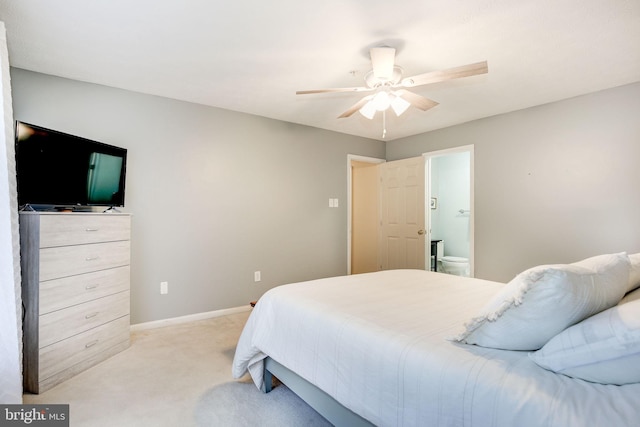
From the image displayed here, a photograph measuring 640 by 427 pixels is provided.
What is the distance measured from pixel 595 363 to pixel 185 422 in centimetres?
187

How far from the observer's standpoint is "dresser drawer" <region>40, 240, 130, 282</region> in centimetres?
214

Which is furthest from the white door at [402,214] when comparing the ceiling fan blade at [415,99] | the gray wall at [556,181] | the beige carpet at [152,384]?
the beige carpet at [152,384]

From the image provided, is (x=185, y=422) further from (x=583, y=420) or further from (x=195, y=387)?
(x=583, y=420)

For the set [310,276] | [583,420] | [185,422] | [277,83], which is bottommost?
[185,422]

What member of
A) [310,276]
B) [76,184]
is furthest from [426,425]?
[310,276]

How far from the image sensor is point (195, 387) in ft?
6.95

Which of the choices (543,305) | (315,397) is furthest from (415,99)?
(315,397)

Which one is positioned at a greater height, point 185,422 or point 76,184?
point 76,184

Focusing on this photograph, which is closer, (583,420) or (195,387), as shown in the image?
(583,420)

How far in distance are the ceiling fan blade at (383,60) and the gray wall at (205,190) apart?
2002mm

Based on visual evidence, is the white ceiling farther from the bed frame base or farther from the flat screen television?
the bed frame base

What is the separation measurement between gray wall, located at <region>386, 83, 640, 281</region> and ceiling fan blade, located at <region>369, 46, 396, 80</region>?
2241 mm

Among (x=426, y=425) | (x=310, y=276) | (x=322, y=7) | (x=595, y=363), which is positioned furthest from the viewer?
(x=310, y=276)

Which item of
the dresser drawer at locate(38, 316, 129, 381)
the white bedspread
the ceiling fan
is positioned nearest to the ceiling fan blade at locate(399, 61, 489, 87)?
the ceiling fan
